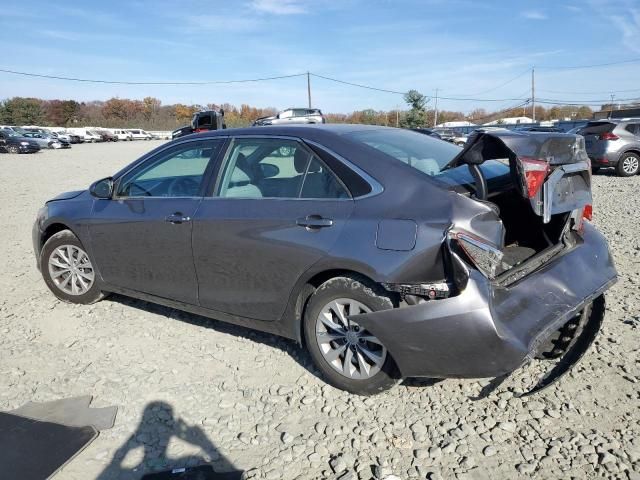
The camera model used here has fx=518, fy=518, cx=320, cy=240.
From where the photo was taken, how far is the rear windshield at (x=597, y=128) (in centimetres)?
1314

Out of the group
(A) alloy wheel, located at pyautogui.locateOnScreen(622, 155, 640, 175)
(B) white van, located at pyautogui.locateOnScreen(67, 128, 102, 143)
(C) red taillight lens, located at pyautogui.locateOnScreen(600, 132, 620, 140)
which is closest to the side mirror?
(C) red taillight lens, located at pyautogui.locateOnScreen(600, 132, 620, 140)

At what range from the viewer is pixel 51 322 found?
14.4 ft

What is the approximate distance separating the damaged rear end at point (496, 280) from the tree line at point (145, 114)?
201 ft

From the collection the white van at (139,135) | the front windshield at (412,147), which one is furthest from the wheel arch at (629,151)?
the white van at (139,135)

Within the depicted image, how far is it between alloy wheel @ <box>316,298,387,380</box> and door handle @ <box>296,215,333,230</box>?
45 cm

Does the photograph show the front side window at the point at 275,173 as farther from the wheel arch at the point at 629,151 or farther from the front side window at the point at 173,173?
the wheel arch at the point at 629,151

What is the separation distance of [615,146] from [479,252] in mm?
12508

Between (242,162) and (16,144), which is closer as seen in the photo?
(242,162)

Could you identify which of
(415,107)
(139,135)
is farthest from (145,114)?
(415,107)

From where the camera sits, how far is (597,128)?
13359 mm

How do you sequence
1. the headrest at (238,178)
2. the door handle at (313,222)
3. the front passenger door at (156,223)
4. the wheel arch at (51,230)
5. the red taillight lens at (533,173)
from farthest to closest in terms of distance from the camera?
1. the wheel arch at (51,230)
2. the front passenger door at (156,223)
3. the headrest at (238,178)
4. the door handle at (313,222)
5. the red taillight lens at (533,173)

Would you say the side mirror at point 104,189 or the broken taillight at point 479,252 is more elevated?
the side mirror at point 104,189

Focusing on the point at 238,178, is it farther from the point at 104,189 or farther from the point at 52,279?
the point at 52,279

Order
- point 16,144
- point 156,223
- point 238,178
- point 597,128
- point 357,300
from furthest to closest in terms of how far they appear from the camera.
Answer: point 16,144 < point 597,128 < point 156,223 < point 238,178 < point 357,300
